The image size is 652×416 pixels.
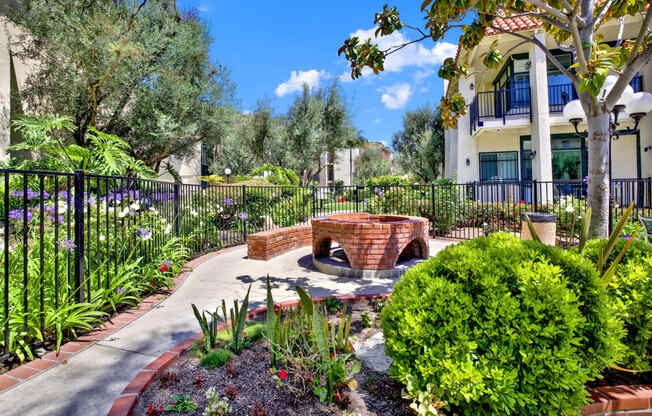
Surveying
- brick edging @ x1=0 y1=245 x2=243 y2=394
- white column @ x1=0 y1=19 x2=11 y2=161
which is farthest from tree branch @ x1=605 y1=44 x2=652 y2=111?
white column @ x1=0 y1=19 x2=11 y2=161

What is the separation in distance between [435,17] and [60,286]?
16.4 feet

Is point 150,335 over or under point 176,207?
under

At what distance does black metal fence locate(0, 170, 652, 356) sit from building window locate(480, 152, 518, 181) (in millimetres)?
1007

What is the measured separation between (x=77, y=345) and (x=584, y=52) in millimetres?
5790

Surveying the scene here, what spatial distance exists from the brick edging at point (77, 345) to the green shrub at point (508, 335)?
2.66m

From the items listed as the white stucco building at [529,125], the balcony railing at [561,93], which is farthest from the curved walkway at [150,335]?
the balcony railing at [561,93]

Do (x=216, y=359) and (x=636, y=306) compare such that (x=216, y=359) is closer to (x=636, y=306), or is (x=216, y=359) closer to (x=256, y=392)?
(x=256, y=392)

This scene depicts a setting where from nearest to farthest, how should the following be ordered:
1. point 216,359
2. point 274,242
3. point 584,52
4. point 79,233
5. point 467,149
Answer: point 216,359 → point 79,233 → point 584,52 → point 274,242 → point 467,149

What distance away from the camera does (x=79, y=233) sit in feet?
11.1

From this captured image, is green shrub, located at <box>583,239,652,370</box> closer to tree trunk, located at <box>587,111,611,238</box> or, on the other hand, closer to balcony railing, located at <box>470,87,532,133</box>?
tree trunk, located at <box>587,111,611,238</box>

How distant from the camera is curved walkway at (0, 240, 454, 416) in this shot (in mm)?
2158

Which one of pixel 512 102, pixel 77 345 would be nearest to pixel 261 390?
pixel 77 345

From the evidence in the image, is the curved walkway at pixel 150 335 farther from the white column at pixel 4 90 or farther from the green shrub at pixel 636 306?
the white column at pixel 4 90

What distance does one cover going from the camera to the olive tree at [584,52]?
121 inches
